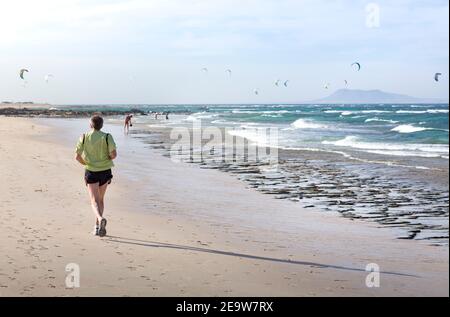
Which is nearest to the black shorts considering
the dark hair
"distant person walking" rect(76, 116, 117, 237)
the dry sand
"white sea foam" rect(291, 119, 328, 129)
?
"distant person walking" rect(76, 116, 117, 237)

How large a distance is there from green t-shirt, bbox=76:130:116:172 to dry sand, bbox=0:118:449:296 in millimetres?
924

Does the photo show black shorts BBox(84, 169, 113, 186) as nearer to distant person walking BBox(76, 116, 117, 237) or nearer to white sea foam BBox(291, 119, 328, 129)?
distant person walking BBox(76, 116, 117, 237)

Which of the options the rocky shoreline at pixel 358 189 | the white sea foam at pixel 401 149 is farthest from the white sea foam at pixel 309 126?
the rocky shoreline at pixel 358 189

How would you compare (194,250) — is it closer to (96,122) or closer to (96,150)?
(96,150)

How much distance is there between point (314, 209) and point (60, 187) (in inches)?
202

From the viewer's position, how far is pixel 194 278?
5227 mm

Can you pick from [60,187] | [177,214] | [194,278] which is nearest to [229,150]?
[60,187]

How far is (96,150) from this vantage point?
6.79m

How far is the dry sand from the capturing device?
495cm

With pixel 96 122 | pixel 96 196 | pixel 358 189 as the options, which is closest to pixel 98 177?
pixel 96 196

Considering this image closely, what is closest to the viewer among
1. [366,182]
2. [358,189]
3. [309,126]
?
[358,189]

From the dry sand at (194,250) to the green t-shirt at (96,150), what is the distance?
92cm

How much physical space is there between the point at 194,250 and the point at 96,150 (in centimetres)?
178

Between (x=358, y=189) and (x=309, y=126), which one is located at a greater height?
(x=309, y=126)
